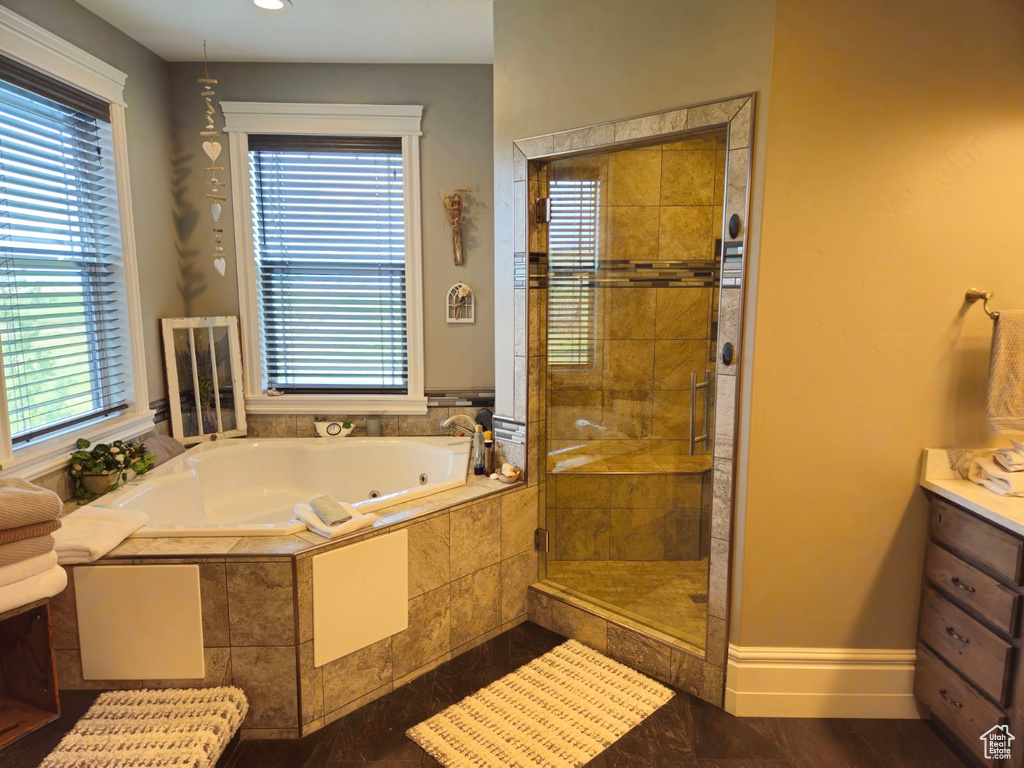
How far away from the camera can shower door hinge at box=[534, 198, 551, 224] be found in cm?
273

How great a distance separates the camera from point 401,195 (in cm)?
351

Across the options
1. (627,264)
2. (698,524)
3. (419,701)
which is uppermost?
(627,264)

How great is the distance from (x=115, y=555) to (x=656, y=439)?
6.65ft

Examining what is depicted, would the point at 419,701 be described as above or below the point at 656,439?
below

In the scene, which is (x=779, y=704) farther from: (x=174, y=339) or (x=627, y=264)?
(x=174, y=339)

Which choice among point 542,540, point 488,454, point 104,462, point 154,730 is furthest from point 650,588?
point 104,462

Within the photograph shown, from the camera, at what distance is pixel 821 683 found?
7.42ft

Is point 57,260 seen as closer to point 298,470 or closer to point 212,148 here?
point 212,148

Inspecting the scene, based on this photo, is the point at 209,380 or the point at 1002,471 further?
the point at 209,380

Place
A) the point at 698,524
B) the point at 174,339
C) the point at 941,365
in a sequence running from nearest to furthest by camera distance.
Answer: the point at 941,365
the point at 698,524
the point at 174,339

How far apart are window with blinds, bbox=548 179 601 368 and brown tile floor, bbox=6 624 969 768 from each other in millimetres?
1404

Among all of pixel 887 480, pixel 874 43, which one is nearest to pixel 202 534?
pixel 887 480

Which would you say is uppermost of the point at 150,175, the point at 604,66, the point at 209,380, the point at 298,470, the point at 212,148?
the point at 604,66

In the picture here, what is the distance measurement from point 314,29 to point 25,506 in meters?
2.32
